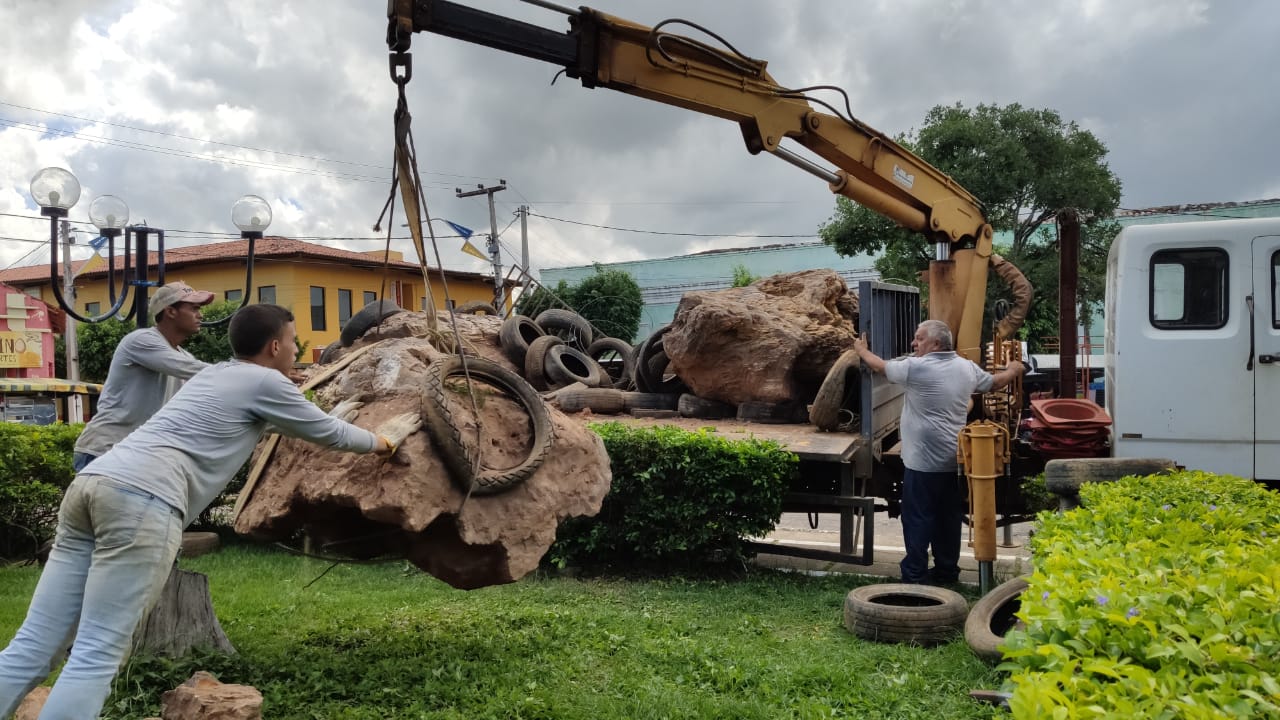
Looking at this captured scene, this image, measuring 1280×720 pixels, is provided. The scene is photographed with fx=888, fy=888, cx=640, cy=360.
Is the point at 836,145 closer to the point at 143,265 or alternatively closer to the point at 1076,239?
the point at 1076,239

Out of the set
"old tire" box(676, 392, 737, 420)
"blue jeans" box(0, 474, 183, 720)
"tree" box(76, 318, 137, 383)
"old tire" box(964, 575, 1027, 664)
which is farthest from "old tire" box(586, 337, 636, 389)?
"tree" box(76, 318, 137, 383)

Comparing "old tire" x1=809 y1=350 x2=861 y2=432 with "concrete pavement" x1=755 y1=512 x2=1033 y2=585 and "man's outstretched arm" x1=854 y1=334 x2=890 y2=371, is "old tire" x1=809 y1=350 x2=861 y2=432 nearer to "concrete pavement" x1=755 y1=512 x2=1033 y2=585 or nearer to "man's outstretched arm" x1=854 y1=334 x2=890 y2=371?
"man's outstretched arm" x1=854 y1=334 x2=890 y2=371

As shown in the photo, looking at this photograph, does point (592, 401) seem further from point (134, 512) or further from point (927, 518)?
point (134, 512)

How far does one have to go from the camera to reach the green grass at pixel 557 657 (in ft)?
14.0

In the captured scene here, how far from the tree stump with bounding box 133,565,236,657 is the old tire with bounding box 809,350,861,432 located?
505 centimetres

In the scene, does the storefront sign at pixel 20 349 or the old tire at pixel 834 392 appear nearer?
the old tire at pixel 834 392

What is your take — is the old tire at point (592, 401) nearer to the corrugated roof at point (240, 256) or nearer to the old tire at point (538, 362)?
the old tire at point (538, 362)

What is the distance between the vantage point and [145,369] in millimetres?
4809

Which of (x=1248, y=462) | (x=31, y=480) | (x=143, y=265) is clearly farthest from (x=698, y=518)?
→ (x=31, y=480)

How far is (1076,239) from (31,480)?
10.3 meters

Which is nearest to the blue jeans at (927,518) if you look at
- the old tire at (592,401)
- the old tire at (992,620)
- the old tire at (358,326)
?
the old tire at (992,620)

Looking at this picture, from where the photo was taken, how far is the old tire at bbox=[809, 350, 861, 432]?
7.78 m

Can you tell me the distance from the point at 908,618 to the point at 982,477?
3.51ft

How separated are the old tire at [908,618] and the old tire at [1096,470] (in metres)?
1.09
